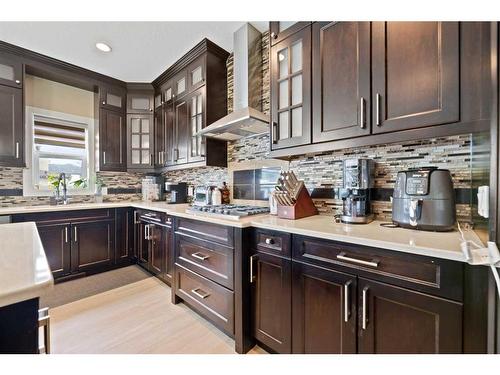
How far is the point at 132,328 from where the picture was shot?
1701mm

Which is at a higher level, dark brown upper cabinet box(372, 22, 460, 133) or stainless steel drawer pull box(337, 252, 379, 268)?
dark brown upper cabinet box(372, 22, 460, 133)

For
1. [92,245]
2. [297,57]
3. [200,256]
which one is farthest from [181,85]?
[92,245]

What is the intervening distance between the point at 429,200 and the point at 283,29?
1.53 metres

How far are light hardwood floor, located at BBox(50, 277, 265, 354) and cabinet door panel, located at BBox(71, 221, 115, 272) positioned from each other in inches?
25.7

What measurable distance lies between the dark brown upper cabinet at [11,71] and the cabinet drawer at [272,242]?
3086 mm

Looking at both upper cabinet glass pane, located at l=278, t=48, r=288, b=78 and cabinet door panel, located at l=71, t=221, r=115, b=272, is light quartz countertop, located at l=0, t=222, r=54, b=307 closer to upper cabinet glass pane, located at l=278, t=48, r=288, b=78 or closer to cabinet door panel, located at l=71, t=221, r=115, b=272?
upper cabinet glass pane, located at l=278, t=48, r=288, b=78

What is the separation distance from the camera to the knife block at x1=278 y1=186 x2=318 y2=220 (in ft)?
5.13

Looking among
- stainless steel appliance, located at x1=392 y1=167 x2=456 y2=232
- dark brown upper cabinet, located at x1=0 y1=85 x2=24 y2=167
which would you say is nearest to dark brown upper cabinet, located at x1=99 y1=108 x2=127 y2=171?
dark brown upper cabinet, located at x1=0 y1=85 x2=24 y2=167

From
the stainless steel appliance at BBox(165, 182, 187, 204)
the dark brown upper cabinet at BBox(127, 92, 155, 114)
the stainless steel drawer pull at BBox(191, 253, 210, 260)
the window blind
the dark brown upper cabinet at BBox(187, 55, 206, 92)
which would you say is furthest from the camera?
the dark brown upper cabinet at BBox(127, 92, 155, 114)

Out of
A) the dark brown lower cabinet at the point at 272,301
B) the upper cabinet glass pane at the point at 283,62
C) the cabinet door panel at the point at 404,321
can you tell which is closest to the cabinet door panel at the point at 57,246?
the dark brown lower cabinet at the point at 272,301

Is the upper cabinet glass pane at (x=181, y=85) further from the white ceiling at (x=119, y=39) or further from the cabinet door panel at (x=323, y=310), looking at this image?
the cabinet door panel at (x=323, y=310)
